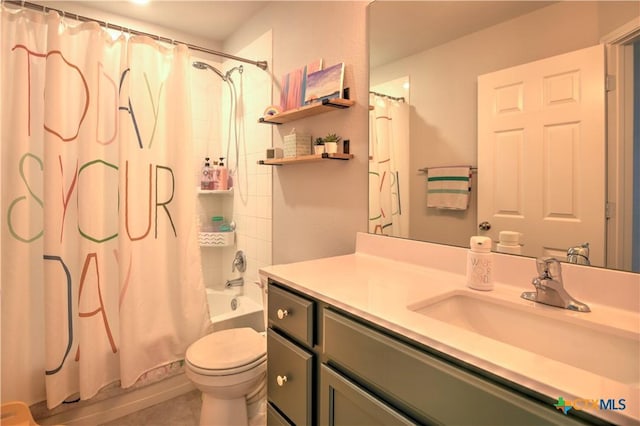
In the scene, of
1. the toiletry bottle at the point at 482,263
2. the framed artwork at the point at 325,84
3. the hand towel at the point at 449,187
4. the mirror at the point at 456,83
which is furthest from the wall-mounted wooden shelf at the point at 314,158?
the toiletry bottle at the point at 482,263

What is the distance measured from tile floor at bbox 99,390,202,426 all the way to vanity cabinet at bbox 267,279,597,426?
86 centimetres

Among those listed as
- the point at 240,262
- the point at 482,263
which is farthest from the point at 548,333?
the point at 240,262

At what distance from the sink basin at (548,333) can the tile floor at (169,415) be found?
155 centimetres

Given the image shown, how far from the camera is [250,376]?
57.8 inches

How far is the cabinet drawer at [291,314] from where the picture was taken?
3.25 feet

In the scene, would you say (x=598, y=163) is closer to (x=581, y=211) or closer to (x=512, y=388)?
(x=581, y=211)

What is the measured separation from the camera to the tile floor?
173 centimetres

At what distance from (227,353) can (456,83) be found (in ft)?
4.99

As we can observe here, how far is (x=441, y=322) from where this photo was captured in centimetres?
74

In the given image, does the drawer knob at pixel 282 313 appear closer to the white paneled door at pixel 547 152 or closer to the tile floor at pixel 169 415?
the white paneled door at pixel 547 152

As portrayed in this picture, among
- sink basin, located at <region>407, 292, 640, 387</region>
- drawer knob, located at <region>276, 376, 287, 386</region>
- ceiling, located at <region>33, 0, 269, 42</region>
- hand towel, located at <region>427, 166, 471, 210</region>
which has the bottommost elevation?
drawer knob, located at <region>276, 376, 287, 386</region>

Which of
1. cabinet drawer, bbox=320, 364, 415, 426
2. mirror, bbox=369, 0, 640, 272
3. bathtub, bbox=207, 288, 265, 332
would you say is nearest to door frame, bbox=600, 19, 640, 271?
mirror, bbox=369, 0, 640, 272

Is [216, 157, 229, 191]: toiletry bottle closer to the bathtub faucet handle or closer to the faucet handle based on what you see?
the bathtub faucet handle

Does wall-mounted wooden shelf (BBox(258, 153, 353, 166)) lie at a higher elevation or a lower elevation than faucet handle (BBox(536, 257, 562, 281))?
higher
